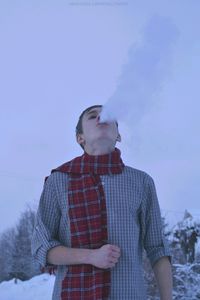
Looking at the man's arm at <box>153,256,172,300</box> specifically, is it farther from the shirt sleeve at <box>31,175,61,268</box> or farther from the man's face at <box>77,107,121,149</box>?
the man's face at <box>77,107,121,149</box>

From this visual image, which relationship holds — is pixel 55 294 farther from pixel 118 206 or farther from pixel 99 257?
pixel 118 206

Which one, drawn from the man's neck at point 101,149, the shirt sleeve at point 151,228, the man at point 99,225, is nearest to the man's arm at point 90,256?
the man at point 99,225

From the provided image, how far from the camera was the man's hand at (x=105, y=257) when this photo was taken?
5.36 feet

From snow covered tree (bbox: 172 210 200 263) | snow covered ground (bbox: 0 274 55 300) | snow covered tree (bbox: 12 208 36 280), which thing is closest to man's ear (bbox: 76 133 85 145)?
snow covered tree (bbox: 172 210 200 263)

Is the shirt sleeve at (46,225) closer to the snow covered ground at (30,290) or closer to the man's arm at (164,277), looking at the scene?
the man's arm at (164,277)

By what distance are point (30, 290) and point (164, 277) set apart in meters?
7.71

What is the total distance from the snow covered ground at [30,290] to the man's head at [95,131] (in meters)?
6.35

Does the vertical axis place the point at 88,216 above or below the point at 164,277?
above

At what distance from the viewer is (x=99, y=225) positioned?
174 cm

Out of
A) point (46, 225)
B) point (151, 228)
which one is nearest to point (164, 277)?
point (151, 228)

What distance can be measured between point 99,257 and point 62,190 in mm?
353

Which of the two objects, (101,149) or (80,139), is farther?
(80,139)

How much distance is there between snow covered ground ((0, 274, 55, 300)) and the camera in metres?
8.34

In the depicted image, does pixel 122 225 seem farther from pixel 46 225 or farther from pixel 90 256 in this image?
pixel 46 225
